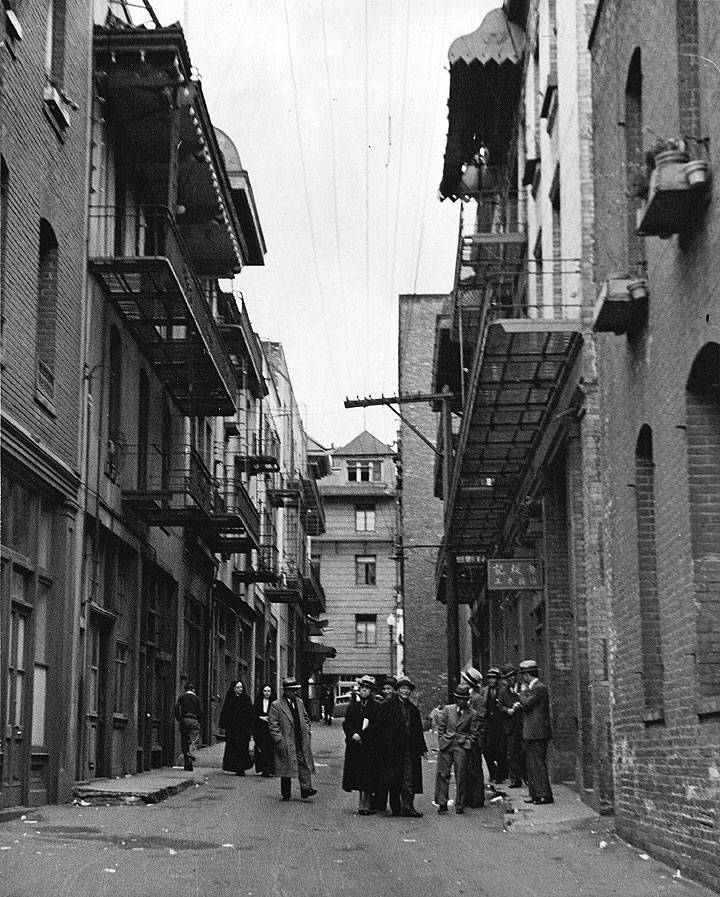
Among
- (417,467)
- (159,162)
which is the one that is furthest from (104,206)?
(417,467)

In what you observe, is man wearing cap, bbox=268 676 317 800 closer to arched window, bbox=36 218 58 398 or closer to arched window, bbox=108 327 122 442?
arched window, bbox=108 327 122 442

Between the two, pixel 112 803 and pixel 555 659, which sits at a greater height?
pixel 555 659

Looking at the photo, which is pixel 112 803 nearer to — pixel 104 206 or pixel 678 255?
pixel 104 206

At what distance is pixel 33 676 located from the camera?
17781 millimetres

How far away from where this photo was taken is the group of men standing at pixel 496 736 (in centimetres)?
1773

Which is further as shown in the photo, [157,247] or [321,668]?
[321,668]

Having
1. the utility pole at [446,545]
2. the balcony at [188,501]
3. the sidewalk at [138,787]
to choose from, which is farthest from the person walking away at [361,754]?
the utility pole at [446,545]

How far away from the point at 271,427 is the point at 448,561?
16.7m

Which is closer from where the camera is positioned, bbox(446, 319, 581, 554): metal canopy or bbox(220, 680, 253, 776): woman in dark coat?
bbox(446, 319, 581, 554): metal canopy

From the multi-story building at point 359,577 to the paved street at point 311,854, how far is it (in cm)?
5531

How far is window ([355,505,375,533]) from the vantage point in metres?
78.0

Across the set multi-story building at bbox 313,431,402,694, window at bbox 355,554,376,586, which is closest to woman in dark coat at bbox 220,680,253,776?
multi-story building at bbox 313,431,402,694

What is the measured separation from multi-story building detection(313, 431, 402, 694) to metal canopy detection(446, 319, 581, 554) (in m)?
45.5

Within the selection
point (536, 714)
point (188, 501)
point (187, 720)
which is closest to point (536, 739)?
point (536, 714)
